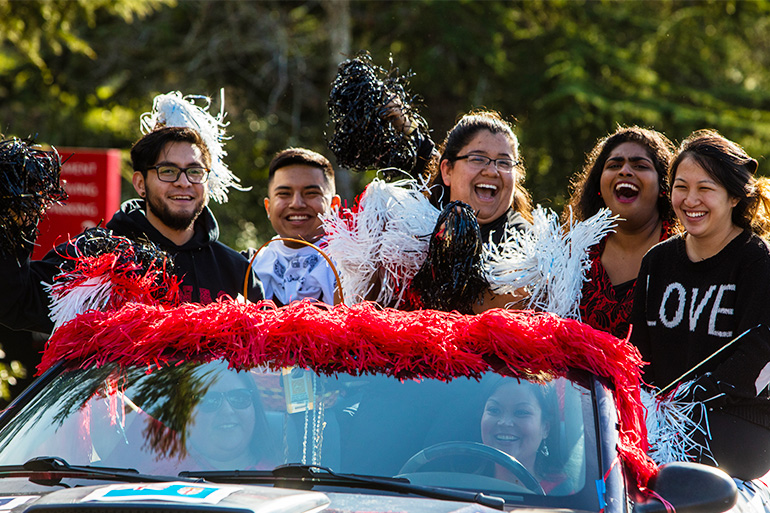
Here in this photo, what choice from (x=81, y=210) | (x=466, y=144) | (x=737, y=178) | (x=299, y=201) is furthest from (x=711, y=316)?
(x=81, y=210)

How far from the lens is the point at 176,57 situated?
16.0 meters

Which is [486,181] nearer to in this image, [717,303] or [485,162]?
[485,162]

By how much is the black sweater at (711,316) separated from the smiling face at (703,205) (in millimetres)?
80

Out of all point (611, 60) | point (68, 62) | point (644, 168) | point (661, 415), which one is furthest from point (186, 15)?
point (661, 415)

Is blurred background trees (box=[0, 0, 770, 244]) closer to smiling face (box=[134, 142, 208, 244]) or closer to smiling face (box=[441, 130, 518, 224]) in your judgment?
smiling face (box=[441, 130, 518, 224])

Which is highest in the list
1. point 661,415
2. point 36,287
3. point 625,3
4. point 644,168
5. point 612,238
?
point 625,3

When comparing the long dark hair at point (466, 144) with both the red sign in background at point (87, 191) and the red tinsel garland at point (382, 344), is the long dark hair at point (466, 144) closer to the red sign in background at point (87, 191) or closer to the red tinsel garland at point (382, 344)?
the red tinsel garland at point (382, 344)

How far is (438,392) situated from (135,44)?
1443 cm

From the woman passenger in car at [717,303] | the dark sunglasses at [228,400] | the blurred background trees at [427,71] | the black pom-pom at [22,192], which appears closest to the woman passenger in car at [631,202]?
the woman passenger in car at [717,303]

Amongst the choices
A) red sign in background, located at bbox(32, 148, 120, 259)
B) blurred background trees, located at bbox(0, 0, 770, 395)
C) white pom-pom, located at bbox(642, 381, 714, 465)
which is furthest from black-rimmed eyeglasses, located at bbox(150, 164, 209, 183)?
blurred background trees, located at bbox(0, 0, 770, 395)

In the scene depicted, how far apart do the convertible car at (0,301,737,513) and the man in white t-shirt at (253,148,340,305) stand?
86.8 inches

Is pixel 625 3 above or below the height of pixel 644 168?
above

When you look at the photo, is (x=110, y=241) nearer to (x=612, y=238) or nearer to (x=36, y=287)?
(x=36, y=287)

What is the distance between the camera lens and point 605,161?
4363 millimetres
